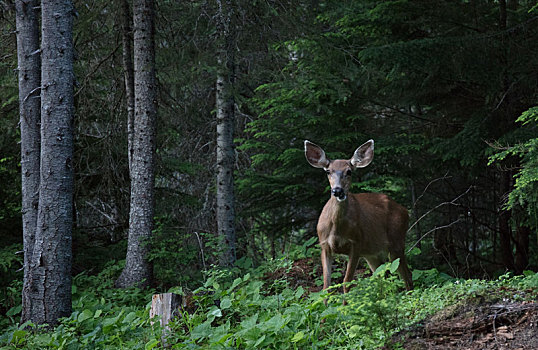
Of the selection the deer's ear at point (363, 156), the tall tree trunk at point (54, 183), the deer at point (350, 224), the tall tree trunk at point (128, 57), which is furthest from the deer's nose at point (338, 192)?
the tall tree trunk at point (128, 57)

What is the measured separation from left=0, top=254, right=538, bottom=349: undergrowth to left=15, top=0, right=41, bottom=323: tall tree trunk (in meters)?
2.40

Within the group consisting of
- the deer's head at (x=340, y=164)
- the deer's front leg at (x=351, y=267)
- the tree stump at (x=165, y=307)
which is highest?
the deer's head at (x=340, y=164)

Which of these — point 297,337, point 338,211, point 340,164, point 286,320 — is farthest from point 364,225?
point 297,337

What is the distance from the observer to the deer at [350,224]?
22.4 feet

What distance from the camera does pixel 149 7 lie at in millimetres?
9367

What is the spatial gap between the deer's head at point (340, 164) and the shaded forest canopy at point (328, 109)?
Answer: 1.93 m

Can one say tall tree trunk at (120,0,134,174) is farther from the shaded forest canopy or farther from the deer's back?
the deer's back

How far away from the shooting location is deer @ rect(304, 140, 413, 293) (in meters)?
6.82

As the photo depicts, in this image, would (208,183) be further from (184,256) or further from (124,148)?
(184,256)

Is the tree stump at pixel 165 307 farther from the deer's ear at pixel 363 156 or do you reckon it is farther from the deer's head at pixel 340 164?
the deer's ear at pixel 363 156

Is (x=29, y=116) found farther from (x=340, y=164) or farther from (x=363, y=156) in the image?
(x=363, y=156)

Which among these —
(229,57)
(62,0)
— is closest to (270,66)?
(229,57)

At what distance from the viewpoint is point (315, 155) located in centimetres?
717

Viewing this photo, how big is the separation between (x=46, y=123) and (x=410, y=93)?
6.34m
